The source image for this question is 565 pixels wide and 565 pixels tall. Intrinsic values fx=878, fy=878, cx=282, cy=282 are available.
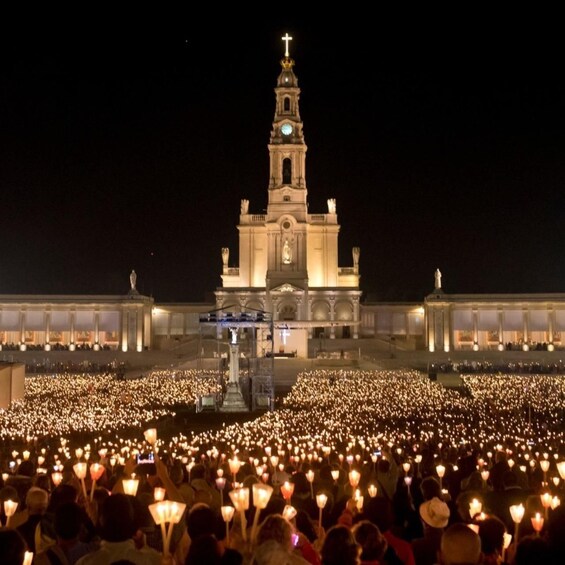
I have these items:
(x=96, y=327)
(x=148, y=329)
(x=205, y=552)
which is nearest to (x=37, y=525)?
(x=205, y=552)

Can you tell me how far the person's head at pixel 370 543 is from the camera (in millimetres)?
6891

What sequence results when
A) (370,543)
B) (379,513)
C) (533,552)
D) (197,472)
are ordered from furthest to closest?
(197,472), (379,513), (370,543), (533,552)

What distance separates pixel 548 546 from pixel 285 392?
1701 inches

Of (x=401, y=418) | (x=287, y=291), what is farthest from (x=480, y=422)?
(x=287, y=291)

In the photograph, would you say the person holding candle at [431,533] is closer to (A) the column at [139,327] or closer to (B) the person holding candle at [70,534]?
(B) the person holding candle at [70,534]

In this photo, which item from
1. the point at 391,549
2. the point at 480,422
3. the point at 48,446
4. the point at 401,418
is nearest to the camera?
the point at 391,549

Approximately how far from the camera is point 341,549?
253 inches

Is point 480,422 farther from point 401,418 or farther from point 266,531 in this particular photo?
point 266,531

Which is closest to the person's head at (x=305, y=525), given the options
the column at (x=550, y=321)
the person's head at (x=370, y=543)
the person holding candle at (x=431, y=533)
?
the person holding candle at (x=431, y=533)

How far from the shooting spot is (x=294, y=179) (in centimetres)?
8262

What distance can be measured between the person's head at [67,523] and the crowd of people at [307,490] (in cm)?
2

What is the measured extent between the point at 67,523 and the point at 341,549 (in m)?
2.58

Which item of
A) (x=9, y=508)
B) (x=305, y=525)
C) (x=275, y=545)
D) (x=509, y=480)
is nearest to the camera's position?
(x=275, y=545)

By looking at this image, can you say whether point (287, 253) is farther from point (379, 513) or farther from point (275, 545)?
point (275, 545)
